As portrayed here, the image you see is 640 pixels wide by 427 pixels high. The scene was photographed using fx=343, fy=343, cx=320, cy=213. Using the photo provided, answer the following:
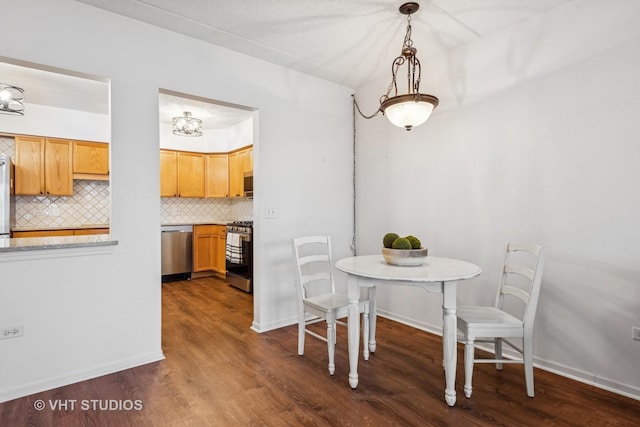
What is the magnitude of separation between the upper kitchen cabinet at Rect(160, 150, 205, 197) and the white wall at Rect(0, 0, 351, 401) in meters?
2.98

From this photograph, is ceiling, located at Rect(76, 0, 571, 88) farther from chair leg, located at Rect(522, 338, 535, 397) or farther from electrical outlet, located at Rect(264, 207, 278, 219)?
chair leg, located at Rect(522, 338, 535, 397)

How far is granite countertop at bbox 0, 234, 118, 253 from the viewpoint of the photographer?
83.0 inches

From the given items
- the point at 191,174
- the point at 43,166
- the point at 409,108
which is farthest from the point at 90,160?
the point at 409,108

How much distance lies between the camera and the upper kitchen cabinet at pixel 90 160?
15.9 feet

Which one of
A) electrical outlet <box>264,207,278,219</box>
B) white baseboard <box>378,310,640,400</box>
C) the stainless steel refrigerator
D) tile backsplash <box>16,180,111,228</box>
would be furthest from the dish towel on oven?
white baseboard <box>378,310,640,400</box>

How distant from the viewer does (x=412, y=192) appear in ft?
11.2

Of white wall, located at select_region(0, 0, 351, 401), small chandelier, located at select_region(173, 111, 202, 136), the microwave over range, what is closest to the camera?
white wall, located at select_region(0, 0, 351, 401)

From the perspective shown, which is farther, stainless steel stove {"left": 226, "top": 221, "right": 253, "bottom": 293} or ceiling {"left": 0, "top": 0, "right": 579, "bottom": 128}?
stainless steel stove {"left": 226, "top": 221, "right": 253, "bottom": 293}

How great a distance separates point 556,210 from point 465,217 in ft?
2.27

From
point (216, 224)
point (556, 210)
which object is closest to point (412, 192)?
point (556, 210)

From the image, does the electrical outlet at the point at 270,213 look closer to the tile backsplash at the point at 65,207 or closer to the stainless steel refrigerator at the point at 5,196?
the stainless steel refrigerator at the point at 5,196

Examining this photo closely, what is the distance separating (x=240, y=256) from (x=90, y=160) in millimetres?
2598

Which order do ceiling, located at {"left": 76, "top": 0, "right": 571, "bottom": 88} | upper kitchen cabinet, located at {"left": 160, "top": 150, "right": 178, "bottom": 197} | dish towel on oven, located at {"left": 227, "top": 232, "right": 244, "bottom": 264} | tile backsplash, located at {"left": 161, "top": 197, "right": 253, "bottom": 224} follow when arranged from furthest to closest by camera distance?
tile backsplash, located at {"left": 161, "top": 197, "right": 253, "bottom": 224} < upper kitchen cabinet, located at {"left": 160, "top": 150, "right": 178, "bottom": 197} < dish towel on oven, located at {"left": 227, "top": 232, "right": 244, "bottom": 264} < ceiling, located at {"left": 76, "top": 0, "right": 571, "bottom": 88}

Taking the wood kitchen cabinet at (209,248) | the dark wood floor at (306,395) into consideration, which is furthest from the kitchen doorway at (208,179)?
the dark wood floor at (306,395)
